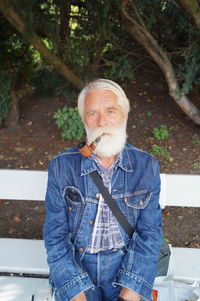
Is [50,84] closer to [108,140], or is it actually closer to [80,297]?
[108,140]

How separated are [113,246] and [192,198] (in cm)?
81

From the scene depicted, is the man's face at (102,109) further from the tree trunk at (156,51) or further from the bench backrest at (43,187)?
the tree trunk at (156,51)

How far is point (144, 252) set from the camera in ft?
7.21

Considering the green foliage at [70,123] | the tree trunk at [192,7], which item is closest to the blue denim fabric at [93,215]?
the tree trunk at [192,7]

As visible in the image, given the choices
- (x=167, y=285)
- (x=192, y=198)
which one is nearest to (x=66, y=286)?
(x=167, y=285)

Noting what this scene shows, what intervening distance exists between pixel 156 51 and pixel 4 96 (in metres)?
2.28

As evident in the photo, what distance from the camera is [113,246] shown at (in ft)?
7.35

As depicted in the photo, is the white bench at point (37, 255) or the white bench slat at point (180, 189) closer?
the white bench at point (37, 255)

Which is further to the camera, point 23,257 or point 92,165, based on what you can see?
point 23,257

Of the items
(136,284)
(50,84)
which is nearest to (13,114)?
(50,84)

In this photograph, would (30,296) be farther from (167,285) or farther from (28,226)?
(28,226)

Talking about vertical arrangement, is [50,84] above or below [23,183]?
above

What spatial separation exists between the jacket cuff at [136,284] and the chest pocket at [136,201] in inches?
14.7

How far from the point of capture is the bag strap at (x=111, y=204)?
217cm
